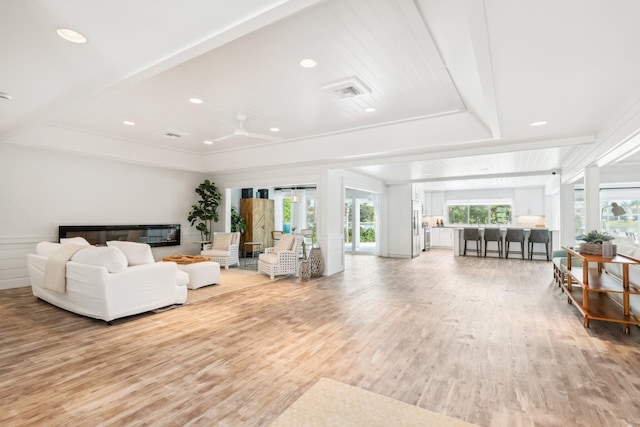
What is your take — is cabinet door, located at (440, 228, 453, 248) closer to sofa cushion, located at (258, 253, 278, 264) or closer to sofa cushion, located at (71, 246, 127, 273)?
sofa cushion, located at (258, 253, 278, 264)

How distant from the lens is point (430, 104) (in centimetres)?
425

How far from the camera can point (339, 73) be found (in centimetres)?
332

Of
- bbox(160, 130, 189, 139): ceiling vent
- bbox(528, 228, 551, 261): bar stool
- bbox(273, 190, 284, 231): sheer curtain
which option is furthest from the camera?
bbox(273, 190, 284, 231): sheer curtain

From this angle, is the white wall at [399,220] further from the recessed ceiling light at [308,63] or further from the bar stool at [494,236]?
the recessed ceiling light at [308,63]

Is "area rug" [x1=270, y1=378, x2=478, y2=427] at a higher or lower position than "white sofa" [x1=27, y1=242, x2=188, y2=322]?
lower

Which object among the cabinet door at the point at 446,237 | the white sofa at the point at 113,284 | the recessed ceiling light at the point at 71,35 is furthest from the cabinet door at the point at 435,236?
the recessed ceiling light at the point at 71,35

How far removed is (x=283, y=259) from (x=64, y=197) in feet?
14.3

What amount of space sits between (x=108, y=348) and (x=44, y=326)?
1.27 metres

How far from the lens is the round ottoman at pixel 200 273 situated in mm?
5480

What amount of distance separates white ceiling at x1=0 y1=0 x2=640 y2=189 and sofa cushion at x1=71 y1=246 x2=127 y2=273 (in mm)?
1622

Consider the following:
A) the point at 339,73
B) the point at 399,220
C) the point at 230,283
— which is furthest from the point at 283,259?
the point at 399,220

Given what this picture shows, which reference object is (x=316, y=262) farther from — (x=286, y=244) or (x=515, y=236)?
(x=515, y=236)

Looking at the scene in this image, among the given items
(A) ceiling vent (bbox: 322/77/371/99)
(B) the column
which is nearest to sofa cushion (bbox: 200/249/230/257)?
(A) ceiling vent (bbox: 322/77/371/99)

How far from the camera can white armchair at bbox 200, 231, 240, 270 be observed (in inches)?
300
